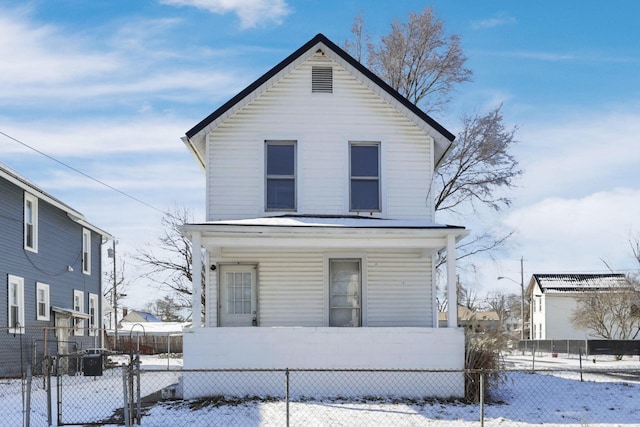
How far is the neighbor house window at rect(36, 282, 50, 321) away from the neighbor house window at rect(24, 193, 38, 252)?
1.49 meters

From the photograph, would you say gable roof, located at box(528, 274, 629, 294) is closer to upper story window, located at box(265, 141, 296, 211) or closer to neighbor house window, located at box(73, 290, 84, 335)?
neighbor house window, located at box(73, 290, 84, 335)

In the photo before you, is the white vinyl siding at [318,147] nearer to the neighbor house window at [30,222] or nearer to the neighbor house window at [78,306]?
the neighbor house window at [30,222]

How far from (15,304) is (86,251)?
8.82 metres

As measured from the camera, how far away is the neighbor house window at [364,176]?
17.8 m

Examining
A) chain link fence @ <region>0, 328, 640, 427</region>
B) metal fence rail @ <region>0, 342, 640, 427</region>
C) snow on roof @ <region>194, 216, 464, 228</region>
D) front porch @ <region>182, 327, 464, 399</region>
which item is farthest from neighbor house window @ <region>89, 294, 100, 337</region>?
front porch @ <region>182, 327, 464, 399</region>

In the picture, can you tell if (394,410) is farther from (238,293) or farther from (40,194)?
(40,194)

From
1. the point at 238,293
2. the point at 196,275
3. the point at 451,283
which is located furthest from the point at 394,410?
the point at 238,293

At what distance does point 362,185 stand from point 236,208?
2960mm

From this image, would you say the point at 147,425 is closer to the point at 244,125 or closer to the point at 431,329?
the point at 431,329

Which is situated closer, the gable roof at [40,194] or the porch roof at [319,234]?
the porch roof at [319,234]

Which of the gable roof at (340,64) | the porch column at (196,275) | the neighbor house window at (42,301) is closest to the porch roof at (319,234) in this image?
the porch column at (196,275)

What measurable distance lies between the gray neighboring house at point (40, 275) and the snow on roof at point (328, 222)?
338 inches

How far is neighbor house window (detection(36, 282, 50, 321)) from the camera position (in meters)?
26.6

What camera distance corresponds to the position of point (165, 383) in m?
Answer: 19.9
